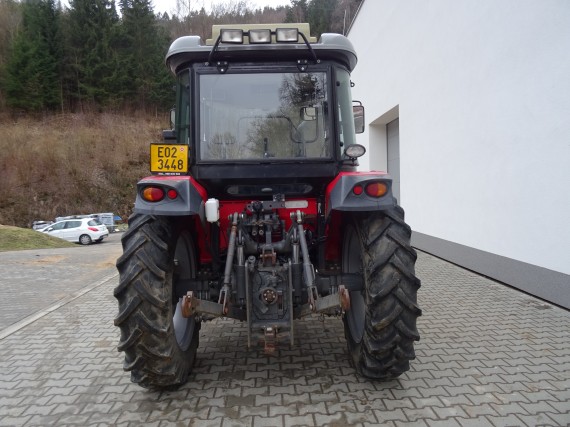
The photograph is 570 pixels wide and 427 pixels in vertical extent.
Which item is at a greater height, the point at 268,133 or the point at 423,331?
the point at 268,133

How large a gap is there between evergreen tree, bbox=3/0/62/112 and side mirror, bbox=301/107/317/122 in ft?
131

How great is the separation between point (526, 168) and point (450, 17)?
379 cm

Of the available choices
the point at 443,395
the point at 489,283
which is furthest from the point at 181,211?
the point at 489,283

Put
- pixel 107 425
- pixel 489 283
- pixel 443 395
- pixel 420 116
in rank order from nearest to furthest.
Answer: pixel 107 425, pixel 443 395, pixel 489 283, pixel 420 116

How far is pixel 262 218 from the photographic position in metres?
3.42

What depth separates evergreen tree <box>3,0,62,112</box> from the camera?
35.3m

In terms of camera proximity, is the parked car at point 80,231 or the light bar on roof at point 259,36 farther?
the parked car at point 80,231

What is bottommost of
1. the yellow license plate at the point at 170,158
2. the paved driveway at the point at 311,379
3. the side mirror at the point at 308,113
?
the paved driveway at the point at 311,379

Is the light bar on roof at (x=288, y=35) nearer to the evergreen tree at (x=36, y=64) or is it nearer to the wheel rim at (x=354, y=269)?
the wheel rim at (x=354, y=269)

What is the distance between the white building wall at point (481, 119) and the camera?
197 inches

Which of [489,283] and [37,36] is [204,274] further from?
[37,36]

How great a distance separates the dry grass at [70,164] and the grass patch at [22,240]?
13.9m

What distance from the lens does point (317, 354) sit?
12.6 ft

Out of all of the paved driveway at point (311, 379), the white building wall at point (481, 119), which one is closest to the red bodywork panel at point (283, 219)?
the paved driveway at point (311, 379)
